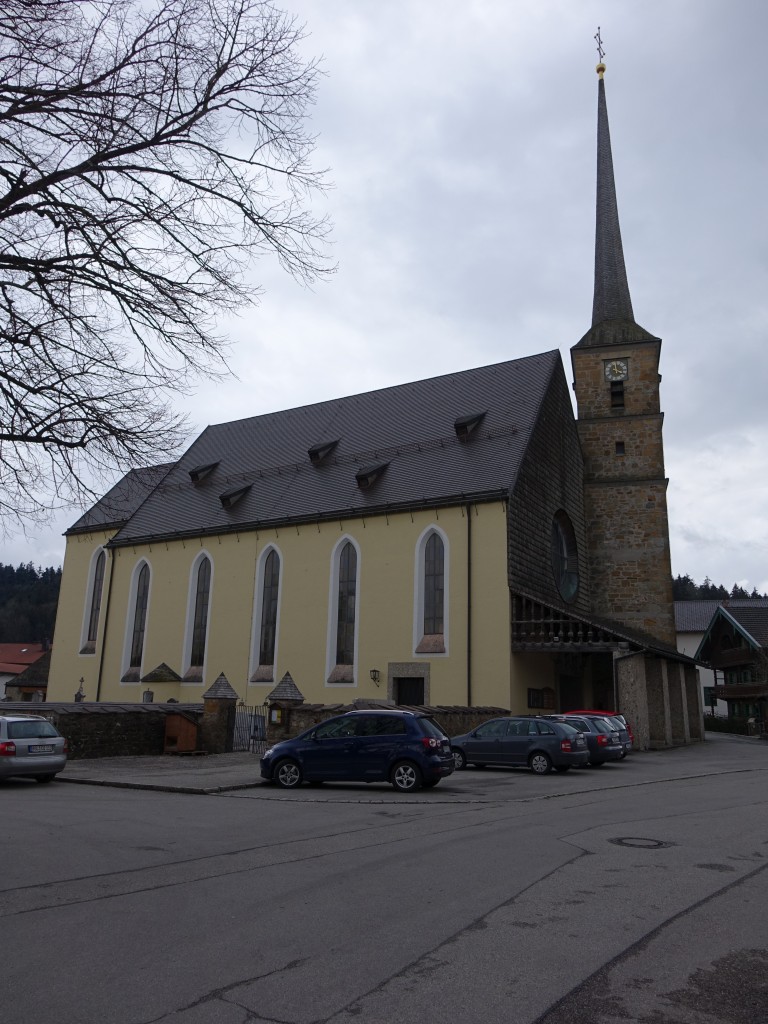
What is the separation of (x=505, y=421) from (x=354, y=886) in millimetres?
→ 23676

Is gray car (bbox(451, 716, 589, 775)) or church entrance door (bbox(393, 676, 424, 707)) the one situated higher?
church entrance door (bbox(393, 676, 424, 707))

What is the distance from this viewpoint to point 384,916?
5.90 m

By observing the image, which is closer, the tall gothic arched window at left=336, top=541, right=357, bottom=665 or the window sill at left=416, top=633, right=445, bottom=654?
the window sill at left=416, top=633, right=445, bottom=654

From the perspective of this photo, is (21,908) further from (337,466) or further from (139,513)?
(139,513)

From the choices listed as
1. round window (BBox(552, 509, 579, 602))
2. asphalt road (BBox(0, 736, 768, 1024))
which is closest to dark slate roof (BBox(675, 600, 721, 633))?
round window (BBox(552, 509, 579, 602))

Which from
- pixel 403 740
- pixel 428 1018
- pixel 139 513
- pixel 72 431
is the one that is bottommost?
pixel 428 1018

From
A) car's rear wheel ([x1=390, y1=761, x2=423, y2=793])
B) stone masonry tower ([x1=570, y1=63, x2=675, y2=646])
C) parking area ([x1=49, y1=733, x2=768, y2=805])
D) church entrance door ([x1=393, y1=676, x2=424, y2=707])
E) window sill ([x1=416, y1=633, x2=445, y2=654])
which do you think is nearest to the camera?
parking area ([x1=49, y1=733, x2=768, y2=805])

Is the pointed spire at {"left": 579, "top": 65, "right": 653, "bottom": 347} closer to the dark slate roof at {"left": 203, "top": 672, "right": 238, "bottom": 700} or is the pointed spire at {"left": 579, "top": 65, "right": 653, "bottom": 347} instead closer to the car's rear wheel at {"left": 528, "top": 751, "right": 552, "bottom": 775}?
the dark slate roof at {"left": 203, "top": 672, "right": 238, "bottom": 700}

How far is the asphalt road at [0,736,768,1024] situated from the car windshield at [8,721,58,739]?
4.04 m

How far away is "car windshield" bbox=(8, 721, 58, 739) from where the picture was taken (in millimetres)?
15206

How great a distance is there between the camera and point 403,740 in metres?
14.3

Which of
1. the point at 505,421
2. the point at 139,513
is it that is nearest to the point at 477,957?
the point at 505,421

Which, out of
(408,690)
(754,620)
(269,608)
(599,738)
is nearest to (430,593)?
(408,690)

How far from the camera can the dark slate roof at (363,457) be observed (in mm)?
28016
